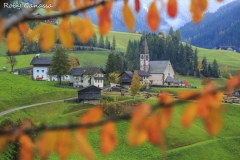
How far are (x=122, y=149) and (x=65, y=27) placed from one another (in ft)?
110

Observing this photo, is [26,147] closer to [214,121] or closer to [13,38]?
[13,38]

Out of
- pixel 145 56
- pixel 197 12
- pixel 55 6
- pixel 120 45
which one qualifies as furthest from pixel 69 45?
pixel 120 45

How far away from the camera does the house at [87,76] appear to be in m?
70.9

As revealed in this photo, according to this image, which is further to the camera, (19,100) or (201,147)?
(19,100)

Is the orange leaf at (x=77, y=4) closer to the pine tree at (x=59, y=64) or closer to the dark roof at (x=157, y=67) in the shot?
the pine tree at (x=59, y=64)

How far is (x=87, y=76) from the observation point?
2827 inches

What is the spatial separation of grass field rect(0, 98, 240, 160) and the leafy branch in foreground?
2784cm

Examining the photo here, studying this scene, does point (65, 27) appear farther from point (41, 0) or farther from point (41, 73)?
point (41, 73)

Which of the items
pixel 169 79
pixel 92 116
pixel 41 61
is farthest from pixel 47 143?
pixel 169 79

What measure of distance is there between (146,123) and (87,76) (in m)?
70.2

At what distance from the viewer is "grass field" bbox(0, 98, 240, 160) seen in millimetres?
33906

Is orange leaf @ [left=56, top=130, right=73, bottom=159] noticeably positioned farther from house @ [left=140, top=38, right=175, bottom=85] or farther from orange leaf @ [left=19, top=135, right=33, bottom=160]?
house @ [left=140, top=38, right=175, bottom=85]

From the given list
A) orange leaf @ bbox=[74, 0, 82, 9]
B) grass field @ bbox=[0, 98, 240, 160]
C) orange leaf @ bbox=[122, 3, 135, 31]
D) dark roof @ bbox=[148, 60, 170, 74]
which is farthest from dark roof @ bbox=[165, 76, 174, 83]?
orange leaf @ bbox=[122, 3, 135, 31]

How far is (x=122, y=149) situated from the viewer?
3481 cm
